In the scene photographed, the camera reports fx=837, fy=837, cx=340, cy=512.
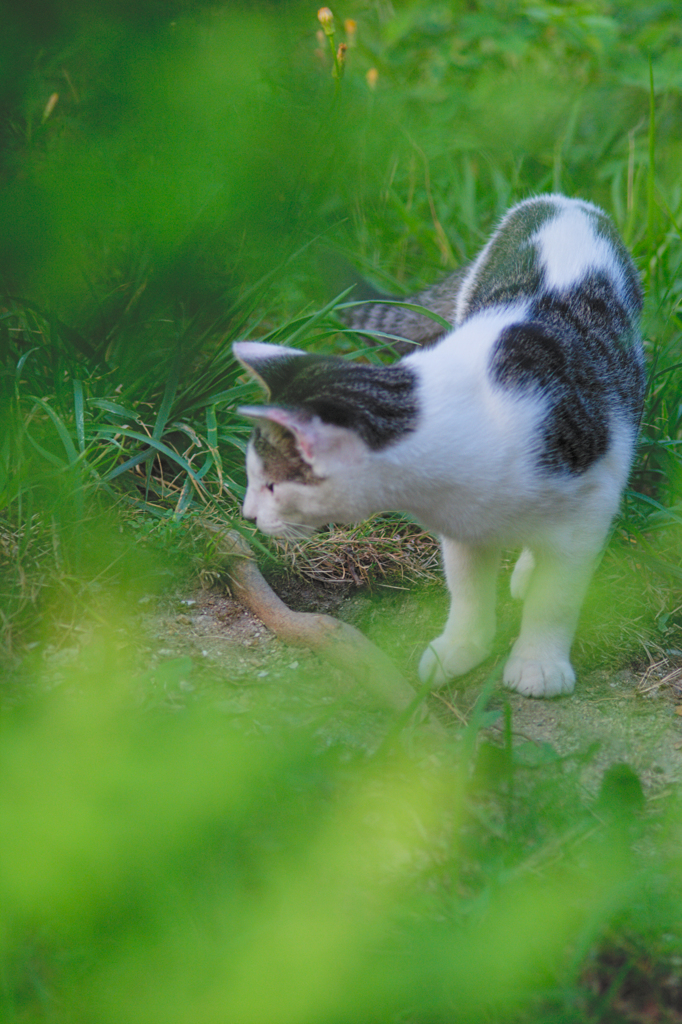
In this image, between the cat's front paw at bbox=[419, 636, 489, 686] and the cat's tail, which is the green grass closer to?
the cat's front paw at bbox=[419, 636, 489, 686]

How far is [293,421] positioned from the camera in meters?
1.65

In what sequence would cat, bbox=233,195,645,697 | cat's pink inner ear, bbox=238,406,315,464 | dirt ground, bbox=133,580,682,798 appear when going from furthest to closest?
dirt ground, bbox=133,580,682,798
cat, bbox=233,195,645,697
cat's pink inner ear, bbox=238,406,315,464

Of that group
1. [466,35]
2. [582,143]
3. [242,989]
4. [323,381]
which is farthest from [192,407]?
[466,35]

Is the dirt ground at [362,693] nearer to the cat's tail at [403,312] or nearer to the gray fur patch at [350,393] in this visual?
the gray fur patch at [350,393]

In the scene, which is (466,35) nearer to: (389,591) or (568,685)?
(389,591)

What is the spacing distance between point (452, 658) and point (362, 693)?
27cm

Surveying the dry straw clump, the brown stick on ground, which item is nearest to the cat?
the brown stick on ground

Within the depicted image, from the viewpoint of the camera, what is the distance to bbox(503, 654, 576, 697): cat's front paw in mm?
2068

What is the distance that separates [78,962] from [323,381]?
1.14 metres

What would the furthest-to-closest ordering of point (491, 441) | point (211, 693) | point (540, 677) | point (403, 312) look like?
point (403, 312), point (540, 677), point (211, 693), point (491, 441)

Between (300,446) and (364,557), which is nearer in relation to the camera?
(300,446)

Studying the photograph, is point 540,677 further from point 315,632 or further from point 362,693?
point 315,632

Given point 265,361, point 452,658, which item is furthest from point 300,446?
point 452,658

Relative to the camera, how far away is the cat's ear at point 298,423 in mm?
1627
